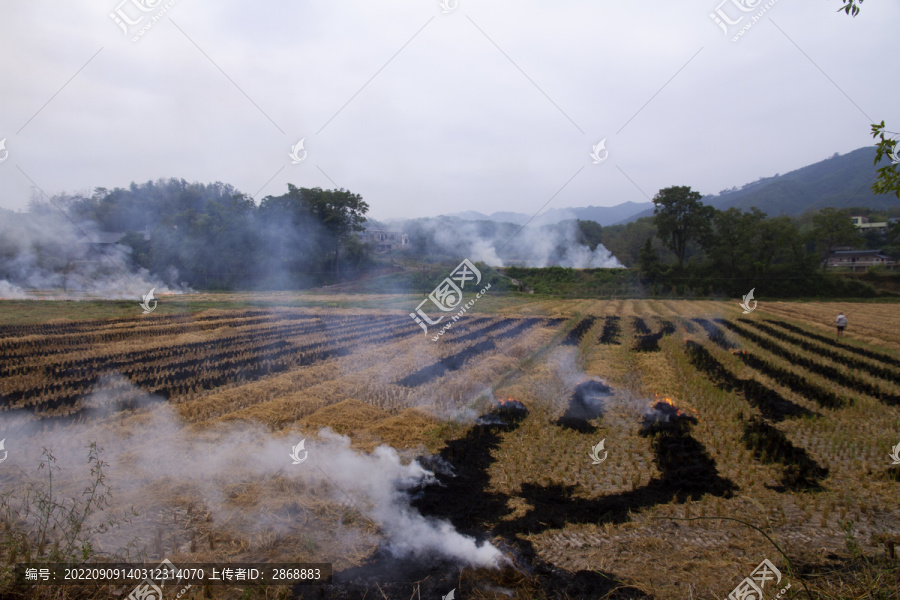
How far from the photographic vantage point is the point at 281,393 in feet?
30.2

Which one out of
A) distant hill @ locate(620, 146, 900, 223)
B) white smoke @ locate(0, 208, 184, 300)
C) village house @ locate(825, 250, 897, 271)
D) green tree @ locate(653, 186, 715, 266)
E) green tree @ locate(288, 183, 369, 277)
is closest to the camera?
white smoke @ locate(0, 208, 184, 300)

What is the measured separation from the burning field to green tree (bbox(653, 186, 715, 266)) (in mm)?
28630

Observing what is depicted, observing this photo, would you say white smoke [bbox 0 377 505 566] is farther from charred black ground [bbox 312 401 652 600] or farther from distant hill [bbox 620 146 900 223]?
distant hill [bbox 620 146 900 223]

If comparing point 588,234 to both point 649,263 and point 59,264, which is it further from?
point 59,264

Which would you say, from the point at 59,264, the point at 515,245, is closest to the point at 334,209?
the point at 59,264

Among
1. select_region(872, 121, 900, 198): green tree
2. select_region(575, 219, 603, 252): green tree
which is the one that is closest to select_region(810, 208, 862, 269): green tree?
select_region(575, 219, 603, 252): green tree

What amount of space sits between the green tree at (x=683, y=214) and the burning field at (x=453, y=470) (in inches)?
1127

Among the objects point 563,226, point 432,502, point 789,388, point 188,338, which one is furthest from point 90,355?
point 563,226

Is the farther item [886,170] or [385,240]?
[385,240]

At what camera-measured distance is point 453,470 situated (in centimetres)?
609

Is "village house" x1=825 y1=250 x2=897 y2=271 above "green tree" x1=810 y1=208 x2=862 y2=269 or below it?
below

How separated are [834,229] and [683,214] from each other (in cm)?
1230

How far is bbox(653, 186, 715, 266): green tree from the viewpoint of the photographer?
129 feet

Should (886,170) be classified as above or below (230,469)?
above
